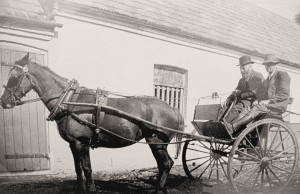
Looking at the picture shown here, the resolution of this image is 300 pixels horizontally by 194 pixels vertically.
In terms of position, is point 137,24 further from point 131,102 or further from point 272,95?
point 272,95

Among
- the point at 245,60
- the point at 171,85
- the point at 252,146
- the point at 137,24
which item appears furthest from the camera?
the point at 171,85

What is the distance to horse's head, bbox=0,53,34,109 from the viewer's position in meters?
3.79

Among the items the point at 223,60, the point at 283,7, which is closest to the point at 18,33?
the point at 283,7

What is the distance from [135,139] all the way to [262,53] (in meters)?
6.46

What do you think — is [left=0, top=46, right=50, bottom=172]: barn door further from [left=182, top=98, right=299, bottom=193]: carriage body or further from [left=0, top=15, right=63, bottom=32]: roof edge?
[left=182, top=98, right=299, bottom=193]: carriage body

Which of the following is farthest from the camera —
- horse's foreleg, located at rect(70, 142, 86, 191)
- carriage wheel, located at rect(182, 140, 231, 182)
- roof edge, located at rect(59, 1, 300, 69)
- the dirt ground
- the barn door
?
roof edge, located at rect(59, 1, 300, 69)

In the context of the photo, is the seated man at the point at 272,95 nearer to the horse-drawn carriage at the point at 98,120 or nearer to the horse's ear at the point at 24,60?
the horse-drawn carriage at the point at 98,120

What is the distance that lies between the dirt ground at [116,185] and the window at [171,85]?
7.11ft

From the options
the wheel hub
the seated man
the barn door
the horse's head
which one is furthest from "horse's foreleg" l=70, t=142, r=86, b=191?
the wheel hub

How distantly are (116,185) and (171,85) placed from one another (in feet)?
10.4

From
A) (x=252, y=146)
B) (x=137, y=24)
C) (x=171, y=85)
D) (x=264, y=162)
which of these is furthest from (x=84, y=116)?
(x=171, y=85)

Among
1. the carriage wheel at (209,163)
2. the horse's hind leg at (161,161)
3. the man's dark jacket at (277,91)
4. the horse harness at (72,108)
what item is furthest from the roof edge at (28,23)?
the man's dark jacket at (277,91)

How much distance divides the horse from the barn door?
1.18 meters

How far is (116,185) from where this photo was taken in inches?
194
